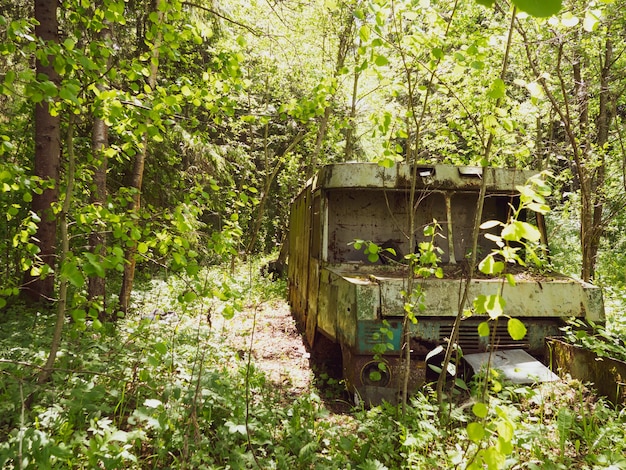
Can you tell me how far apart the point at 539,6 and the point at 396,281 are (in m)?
3.41

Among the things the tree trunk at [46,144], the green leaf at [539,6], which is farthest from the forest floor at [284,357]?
the tree trunk at [46,144]

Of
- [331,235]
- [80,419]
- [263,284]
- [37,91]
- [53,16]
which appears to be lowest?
[263,284]

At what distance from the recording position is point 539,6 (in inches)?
35.4

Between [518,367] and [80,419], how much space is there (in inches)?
139

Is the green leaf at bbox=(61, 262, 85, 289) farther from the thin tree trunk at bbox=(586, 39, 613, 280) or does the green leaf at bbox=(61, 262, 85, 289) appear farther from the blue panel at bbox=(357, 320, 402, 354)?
the thin tree trunk at bbox=(586, 39, 613, 280)

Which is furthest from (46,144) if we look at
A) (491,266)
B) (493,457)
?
(493,457)

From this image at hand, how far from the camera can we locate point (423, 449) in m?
2.96

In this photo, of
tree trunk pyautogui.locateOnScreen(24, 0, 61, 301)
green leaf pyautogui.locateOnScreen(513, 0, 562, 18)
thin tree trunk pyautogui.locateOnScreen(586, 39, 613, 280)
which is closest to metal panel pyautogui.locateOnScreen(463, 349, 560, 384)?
green leaf pyautogui.locateOnScreen(513, 0, 562, 18)

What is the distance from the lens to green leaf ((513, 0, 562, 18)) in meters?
0.88

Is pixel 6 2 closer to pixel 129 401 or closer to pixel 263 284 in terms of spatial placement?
pixel 129 401

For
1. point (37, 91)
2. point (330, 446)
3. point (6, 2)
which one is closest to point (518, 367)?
point (330, 446)

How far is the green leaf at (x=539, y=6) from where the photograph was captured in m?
0.88

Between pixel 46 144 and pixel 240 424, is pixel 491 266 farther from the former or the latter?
pixel 46 144

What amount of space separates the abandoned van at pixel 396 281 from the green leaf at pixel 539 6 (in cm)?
228
